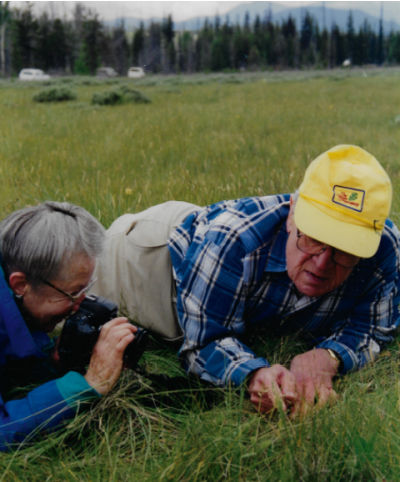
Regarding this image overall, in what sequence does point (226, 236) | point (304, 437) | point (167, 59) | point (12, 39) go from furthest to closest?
point (167, 59) → point (12, 39) → point (226, 236) → point (304, 437)

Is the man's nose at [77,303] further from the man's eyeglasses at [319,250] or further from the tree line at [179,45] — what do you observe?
the tree line at [179,45]

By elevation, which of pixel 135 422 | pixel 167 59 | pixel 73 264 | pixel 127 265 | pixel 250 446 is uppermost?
pixel 167 59

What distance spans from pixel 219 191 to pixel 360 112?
27.8 feet

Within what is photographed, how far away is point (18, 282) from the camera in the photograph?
1969 millimetres

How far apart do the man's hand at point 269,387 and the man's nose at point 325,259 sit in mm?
426

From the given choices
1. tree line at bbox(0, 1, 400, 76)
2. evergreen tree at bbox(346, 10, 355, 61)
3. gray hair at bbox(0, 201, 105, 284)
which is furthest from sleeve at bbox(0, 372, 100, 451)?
evergreen tree at bbox(346, 10, 355, 61)

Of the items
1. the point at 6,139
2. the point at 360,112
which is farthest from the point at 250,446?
the point at 360,112

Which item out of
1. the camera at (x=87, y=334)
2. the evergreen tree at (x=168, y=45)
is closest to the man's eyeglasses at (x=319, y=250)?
the camera at (x=87, y=334)

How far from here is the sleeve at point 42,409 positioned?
75.8 inches

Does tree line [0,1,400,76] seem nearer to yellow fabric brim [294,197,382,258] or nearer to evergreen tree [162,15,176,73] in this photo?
evergreen tree [162,15,176,73]

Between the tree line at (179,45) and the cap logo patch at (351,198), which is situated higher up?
the tree line at (179,45)

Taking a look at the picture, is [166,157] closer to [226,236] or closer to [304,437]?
[226,236]

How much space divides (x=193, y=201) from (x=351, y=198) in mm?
2346

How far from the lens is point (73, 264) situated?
2031mm
